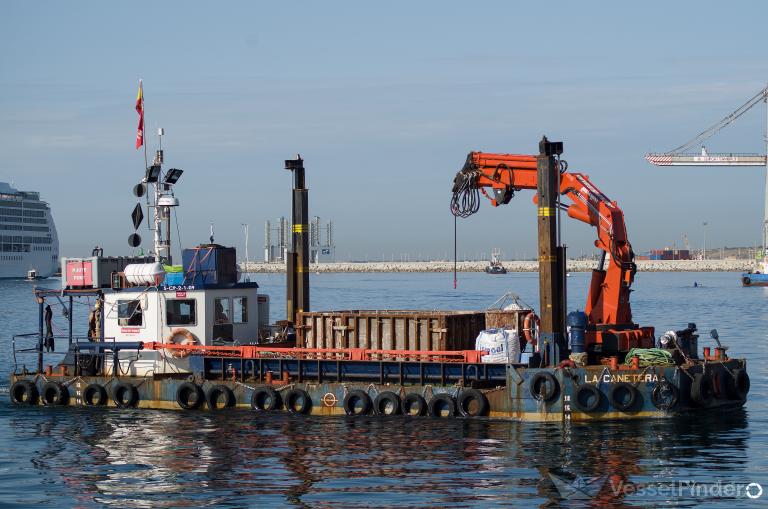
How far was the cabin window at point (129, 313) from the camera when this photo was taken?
94.3 ft

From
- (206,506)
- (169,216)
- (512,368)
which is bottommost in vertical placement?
(206,506)

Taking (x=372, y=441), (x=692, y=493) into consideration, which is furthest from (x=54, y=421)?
(x=692, y=493)

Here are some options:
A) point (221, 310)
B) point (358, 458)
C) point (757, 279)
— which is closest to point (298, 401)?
point (221, 310)

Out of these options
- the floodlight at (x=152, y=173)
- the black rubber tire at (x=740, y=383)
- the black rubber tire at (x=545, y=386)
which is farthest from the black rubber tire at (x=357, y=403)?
the black rubber tire at (x=740, y=383)

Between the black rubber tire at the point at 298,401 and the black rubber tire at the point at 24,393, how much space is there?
25.7 ft

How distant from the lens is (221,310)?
28.8 m

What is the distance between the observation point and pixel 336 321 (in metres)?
26.9

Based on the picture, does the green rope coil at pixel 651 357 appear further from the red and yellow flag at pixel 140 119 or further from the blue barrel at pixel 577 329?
the red and yellow flag at pixel 140 119

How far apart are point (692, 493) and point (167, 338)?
15.1m

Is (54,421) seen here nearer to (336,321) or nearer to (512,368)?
(336,321)

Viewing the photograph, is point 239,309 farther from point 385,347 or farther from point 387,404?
point 387,404

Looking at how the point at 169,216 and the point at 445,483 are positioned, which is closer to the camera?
the point at 445,483

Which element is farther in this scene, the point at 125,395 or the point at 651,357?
the point at 125,395

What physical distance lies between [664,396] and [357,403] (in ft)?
24.0
